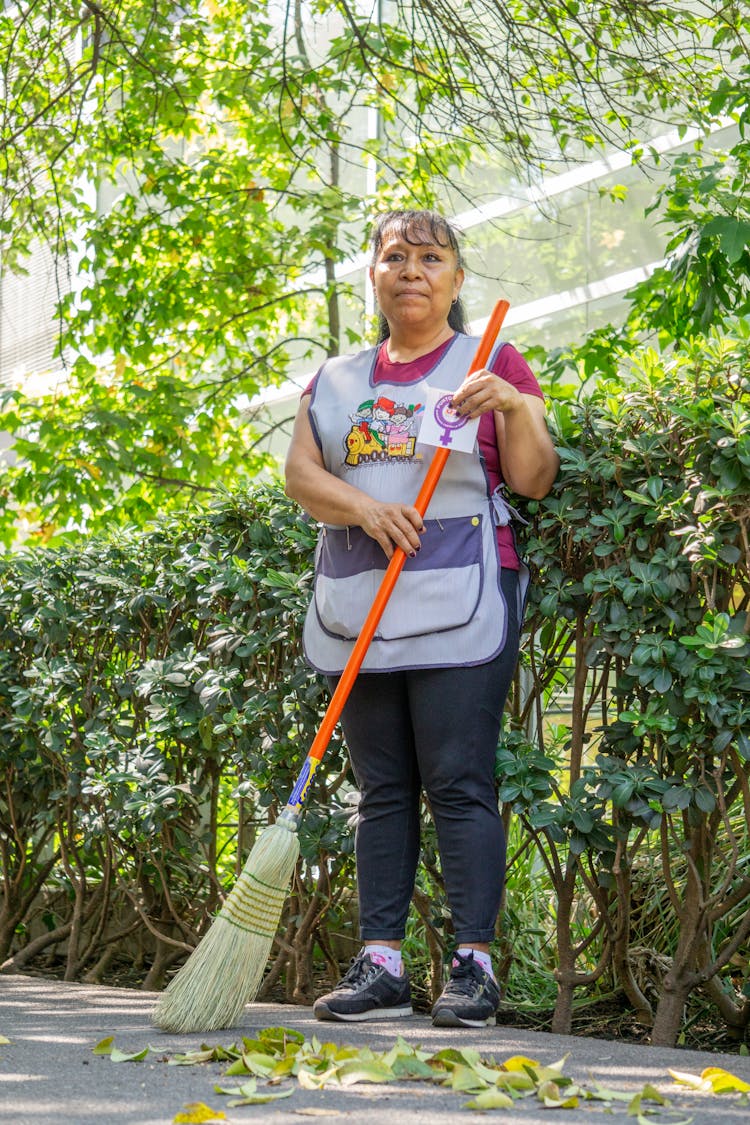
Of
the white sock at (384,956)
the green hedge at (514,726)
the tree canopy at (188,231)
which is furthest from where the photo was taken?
the tree canopy at (188,231)

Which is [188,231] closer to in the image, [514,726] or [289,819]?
[514,726]

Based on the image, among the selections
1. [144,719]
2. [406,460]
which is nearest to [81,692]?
[144,719]

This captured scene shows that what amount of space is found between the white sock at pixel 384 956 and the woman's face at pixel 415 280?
154 centimetres

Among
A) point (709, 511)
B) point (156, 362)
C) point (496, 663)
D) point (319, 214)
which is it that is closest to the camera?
point (709, 511)

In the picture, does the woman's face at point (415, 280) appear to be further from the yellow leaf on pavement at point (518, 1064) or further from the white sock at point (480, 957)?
the yellow leaf on pavement at point (518, 1064)

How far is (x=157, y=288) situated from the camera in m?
7.72

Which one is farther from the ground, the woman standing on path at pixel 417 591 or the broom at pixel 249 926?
the woman standing on path at pixel 417 591

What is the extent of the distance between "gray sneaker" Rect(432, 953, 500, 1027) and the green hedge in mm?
285

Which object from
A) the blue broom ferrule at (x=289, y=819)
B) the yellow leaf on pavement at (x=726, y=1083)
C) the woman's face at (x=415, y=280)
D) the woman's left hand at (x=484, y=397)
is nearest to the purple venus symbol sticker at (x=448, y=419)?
the woman's left hand at (x=484, y=397)

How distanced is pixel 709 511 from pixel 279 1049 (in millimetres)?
1462

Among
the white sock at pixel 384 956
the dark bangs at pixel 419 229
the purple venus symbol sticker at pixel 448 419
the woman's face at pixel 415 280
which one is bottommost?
the white sock at pixel 384 956

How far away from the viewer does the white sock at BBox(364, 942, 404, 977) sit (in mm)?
3123

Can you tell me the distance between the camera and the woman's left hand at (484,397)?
9.91 feet

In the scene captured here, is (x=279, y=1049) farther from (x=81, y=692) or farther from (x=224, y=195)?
(x=224, y=195)
